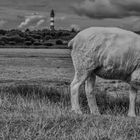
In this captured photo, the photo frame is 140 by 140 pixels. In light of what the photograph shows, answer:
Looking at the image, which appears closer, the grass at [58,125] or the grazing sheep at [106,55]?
the grass at [58,125]

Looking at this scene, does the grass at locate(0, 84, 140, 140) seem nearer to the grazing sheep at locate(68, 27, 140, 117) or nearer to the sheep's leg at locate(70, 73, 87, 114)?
the sheep's leg at locate(70, 73, 87, 114)

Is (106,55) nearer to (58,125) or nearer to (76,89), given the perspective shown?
(76,89)

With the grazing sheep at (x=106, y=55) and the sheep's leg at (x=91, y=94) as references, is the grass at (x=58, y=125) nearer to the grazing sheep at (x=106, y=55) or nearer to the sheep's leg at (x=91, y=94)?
the sheep's leg at (x=91, y=94)

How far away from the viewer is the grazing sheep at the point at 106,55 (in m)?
5.31

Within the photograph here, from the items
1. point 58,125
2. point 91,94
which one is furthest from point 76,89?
point 58,125

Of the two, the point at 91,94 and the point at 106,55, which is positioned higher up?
the point at 106,55

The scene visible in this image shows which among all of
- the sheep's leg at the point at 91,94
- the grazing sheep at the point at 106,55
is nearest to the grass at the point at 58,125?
the sheep's leg at the point at 91,94

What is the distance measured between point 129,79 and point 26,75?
6.19 metres

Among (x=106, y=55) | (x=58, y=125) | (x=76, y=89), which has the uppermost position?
(x=106, y=55)

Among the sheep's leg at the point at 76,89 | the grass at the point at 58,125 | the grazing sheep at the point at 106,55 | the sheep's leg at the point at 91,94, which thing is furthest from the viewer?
the sheep's leg at the point at 91,94

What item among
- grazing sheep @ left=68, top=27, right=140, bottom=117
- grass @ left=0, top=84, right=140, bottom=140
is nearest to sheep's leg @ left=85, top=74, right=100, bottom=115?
grazing sheep @ left=68, top=27, right=140, bottom=117

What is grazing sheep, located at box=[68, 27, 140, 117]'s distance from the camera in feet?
17.4

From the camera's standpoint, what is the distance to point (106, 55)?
5.30 m

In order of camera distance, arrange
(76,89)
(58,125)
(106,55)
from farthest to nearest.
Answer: (76,89), (106,55), (58,125)
